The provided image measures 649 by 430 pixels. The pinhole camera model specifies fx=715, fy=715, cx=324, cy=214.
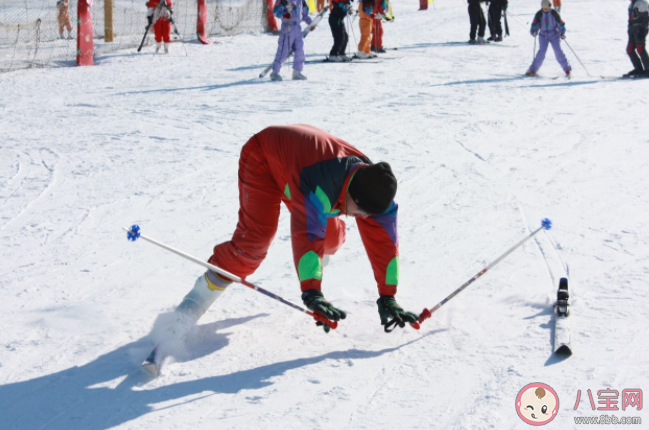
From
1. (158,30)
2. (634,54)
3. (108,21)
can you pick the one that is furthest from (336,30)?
(108,21)

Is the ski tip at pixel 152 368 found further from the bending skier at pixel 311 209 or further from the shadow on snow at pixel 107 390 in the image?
the bending skier at pixel 311 209

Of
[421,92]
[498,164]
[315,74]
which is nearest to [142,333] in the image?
[498,164]

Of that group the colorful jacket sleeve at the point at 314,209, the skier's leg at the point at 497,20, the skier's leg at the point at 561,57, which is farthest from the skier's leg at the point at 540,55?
the colorful jacket sleeve at the point at 314,209

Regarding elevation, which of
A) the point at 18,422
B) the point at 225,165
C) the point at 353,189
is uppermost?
the point at 353,189

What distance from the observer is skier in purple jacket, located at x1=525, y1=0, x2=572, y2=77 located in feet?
37.6

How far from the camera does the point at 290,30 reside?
433 inches

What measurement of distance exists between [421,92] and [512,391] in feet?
25.3

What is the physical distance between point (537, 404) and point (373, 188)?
115 cm

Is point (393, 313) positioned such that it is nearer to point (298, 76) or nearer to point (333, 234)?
point (333, 234)

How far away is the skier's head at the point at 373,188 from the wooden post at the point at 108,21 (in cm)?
1415

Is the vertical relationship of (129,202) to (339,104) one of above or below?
below

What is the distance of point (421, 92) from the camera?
1040cm

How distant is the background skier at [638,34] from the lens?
36.7ft

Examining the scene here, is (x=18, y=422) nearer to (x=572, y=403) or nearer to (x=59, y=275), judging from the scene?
(x=59, y=275)
